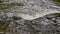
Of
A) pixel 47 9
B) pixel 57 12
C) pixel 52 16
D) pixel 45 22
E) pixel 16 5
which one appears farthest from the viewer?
pixel 16 5

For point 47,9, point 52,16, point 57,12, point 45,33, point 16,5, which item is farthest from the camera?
point 16,5

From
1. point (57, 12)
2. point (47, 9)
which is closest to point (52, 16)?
Answer: point (57, 12)

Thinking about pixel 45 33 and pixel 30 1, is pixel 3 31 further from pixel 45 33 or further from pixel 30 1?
pixel 30 1

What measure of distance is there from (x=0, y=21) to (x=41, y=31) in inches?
19.2

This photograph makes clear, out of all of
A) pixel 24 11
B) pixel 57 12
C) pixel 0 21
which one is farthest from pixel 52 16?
pixel 0 21

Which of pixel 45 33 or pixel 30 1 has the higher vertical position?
pixel 30 1

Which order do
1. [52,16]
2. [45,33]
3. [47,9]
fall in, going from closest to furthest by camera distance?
[45,33] → [52,16] → [47,9]

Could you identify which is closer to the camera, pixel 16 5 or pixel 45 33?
pixel 45 33

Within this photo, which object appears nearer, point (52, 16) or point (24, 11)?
point (52, 16)

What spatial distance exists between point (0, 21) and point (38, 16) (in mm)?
450

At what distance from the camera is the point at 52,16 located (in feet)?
5.32

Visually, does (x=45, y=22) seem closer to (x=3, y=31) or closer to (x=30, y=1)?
(x=3, y=31)

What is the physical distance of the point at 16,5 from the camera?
2.08 meters

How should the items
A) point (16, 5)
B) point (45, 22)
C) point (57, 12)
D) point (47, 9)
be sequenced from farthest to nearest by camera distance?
point (16, 5) → point (47, 9) → point (57, 12) → point (45, 22)
